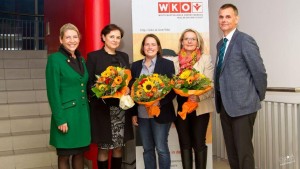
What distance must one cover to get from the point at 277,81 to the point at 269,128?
1.75ft

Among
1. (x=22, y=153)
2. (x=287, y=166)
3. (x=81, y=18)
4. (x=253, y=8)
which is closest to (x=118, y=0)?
(x=81, y=18)

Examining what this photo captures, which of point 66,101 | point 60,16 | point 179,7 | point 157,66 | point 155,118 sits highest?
point 60,16

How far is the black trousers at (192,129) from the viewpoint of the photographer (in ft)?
8.96

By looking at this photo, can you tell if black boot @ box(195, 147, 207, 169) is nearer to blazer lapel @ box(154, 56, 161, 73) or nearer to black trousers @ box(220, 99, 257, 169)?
black trousers @ box(220, 99, 257, 169)

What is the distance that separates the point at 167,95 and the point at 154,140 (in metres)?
0.42

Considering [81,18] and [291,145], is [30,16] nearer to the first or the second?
[81,18]

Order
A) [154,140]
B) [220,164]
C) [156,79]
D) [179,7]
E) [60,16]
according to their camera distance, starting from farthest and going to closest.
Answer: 1. [60,16]
2. [220,164]
3. [179,7]
4. [154,140]
5. [156,79]

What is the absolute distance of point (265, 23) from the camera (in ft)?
11.8

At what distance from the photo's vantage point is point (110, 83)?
7.95 ft

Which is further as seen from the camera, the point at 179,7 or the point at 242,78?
the point at 179,7

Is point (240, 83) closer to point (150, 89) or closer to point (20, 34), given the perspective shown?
point (150, 89)

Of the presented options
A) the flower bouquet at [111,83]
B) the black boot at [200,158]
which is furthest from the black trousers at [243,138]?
the flower bouquet at [111,83]

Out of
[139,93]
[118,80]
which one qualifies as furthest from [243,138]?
[118,80]

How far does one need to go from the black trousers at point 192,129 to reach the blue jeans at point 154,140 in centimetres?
12
